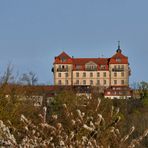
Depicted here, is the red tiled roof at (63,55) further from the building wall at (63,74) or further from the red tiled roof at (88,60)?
the building wall at (63,74)

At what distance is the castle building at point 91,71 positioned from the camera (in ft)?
363

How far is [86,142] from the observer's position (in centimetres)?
561

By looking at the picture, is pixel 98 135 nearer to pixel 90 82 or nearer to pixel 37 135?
pixel 37 135

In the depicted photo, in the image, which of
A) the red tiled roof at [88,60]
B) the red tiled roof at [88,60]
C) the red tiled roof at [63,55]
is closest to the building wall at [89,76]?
the red tiled roof at [88,60]

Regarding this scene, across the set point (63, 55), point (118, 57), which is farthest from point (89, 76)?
point (118, 57)

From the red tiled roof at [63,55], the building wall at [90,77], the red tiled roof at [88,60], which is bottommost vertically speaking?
the building wall at [90,77]

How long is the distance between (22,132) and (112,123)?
3.16 feet

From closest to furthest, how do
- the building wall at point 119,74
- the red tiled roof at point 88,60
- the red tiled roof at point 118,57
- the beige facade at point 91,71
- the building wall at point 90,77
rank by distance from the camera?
the building wall at point 119,74
the beige facade at point 91,71
the building wall at point 90,77
the red tiled roof at point 88,60
the red tiled roof at point 118,57

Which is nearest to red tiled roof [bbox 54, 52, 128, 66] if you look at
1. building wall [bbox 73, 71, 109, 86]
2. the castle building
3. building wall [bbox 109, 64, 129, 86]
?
the castle building

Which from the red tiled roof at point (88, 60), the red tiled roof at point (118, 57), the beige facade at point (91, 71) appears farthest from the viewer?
the red tiled roof at point (118, 57)

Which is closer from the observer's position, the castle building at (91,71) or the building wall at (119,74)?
the building wall at (119,74)

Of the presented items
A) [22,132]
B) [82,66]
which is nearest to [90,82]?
[82,66]

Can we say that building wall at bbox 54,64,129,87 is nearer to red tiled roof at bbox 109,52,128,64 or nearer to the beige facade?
the beige facade

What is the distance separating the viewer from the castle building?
363 ft
